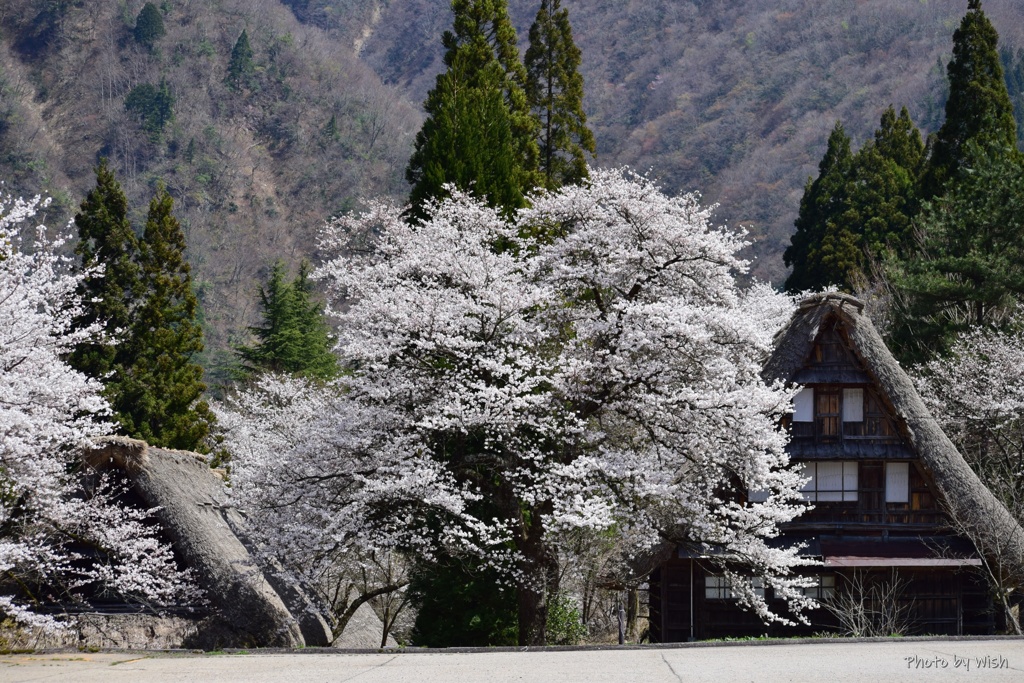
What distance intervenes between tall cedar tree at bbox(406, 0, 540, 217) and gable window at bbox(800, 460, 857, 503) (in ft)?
24.0

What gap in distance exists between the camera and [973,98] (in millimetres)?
35031

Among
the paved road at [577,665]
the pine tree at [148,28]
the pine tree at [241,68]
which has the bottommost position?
the paved road at [577,665]

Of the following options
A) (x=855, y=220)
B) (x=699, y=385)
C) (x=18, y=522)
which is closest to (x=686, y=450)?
(x=699, y=385)

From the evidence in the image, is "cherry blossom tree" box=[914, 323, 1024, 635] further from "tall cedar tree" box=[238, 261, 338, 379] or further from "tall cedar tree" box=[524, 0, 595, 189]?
"tall cedar tree" box=[238, 261, 338, 379]

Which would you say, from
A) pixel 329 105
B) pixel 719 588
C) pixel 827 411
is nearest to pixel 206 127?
pixel 329 105

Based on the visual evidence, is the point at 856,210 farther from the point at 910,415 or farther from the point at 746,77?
the point at 746,77

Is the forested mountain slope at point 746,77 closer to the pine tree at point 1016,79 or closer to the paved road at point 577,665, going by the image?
the pine tree at point 1016,79

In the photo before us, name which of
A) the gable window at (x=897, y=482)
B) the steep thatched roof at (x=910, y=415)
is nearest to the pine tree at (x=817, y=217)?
the steep thatched roof at (x=910, y=415)

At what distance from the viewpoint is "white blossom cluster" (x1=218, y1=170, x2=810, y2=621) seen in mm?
15742

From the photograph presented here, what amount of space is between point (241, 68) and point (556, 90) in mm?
68155

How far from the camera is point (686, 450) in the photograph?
16359mm

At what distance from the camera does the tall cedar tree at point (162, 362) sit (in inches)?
1070

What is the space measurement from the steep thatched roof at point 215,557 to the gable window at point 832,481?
8843mm

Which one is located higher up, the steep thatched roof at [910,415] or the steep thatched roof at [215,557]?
the steep thatched roof at [910,415]
